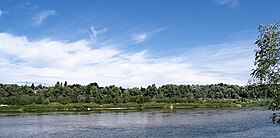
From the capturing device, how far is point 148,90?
577 feet

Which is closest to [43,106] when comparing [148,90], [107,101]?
[107,101]

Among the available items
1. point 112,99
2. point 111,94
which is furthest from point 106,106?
point 111,94

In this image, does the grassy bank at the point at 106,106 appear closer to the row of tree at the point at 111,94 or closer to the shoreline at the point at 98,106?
the shoreline at the point at 98,106

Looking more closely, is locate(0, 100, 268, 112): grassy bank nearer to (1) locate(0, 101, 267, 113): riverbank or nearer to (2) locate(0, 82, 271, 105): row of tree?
(1) locate(0, 101, 267, 113): riverbank

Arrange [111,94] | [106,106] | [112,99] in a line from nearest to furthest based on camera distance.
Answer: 1. [106,106]
2. [112,99]
3. [111,94]

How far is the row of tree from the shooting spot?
137375 millimetres

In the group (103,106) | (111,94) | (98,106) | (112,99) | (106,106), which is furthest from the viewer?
(111,94)

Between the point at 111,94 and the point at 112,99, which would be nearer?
the point at 112,99

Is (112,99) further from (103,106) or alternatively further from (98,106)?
(98,106)

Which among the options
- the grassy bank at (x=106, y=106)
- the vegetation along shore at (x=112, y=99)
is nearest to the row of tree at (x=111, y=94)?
the vegetation along shore at (x=112, y=99)

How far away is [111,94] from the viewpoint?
519 ft

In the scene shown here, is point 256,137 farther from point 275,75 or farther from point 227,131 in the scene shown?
point 275,75

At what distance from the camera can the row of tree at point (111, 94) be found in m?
137

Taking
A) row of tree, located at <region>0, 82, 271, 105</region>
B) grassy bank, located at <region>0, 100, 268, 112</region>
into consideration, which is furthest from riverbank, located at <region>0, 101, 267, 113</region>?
row of tree, located at <region>0, 82, 271, 105</region>
